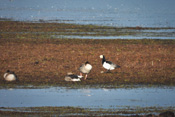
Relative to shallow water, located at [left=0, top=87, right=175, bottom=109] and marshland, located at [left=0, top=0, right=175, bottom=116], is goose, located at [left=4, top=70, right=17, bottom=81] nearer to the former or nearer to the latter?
marshland, located at [left=0, top=0, right=175, bottom=116]

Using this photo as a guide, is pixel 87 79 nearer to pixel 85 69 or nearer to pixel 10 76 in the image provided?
pixel 85 69

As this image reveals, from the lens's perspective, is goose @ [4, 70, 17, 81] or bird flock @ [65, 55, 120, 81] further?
bird flock @ [65, 55, 120, 81]

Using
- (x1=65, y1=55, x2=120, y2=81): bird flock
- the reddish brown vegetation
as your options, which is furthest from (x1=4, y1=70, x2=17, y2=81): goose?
(x1=65, y1=55, x2=120, y2=81): bird flock

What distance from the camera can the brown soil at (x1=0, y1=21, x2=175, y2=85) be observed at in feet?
75.4

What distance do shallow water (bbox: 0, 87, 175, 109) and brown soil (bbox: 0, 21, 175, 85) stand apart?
1.77 meters

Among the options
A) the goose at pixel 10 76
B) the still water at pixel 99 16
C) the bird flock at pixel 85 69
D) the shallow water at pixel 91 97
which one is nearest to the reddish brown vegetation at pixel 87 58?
the bird flock at pixel 85 69

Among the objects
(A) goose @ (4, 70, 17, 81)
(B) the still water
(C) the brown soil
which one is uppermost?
(A) goose @ (4, 70, 17, 81)

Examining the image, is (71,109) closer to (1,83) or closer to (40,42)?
(1,83)

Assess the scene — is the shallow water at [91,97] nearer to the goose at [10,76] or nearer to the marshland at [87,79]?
the marshland at [87,79]

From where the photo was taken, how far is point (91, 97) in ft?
61.3

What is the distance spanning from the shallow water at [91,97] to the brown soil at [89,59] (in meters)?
1.77

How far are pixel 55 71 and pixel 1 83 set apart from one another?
12.6 feet

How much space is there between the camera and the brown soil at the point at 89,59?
22994mm

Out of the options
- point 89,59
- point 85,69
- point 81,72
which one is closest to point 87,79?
point 85,69
